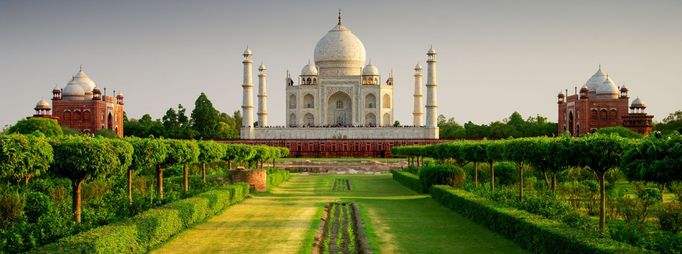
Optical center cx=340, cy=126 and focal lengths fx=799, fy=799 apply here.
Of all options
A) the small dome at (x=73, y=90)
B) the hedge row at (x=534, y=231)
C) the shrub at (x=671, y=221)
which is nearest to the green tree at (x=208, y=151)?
the hedge row at (x=534, y=231)

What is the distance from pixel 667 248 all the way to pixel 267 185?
16.1 m

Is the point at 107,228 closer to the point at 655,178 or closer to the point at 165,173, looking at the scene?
the point at 655,178

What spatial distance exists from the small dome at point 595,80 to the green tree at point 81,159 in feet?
182

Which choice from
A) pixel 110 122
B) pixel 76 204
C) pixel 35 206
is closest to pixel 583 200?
pixel 76 204

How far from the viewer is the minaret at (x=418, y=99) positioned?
205 ft

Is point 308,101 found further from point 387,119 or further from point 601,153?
point 601,153

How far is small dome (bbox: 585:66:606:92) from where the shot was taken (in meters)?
62.5

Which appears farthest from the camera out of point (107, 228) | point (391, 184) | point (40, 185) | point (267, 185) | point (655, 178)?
point (391, 184)

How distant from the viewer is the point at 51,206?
46.1 feet

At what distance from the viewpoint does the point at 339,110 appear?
66812mm

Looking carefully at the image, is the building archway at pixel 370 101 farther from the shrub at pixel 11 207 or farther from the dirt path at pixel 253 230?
the shrub at pixel 11 207

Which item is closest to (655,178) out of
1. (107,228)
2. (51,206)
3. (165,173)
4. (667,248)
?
(667,248)

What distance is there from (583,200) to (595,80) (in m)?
48.6

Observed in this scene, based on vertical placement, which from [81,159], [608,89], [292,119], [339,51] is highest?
[339,51]
